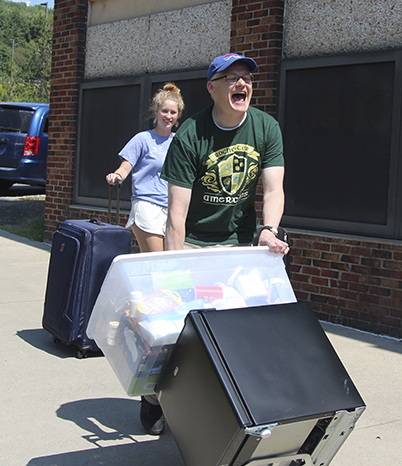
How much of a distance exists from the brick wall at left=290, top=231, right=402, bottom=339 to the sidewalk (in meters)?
0.16

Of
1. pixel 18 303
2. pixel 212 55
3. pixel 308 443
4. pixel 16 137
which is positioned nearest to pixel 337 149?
pixel 212 55

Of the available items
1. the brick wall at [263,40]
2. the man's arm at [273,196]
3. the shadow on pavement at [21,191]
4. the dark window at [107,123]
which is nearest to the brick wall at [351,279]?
the brick wall at [263,40]

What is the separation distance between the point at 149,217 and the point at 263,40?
2520 millimetres

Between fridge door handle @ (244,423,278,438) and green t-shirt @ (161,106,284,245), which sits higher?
green t-shirt @ (161,106,284,245)

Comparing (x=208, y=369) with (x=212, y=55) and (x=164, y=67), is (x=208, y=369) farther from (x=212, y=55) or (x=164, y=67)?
(x=164, y=67)

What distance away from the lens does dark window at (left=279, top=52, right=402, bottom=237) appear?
18.1 ft

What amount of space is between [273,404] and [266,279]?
71 cm

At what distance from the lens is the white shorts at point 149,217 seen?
489 centimetres

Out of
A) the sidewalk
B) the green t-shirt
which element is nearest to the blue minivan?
the sidewalk

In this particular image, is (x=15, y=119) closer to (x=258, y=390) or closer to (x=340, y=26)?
(x=340, y=26)

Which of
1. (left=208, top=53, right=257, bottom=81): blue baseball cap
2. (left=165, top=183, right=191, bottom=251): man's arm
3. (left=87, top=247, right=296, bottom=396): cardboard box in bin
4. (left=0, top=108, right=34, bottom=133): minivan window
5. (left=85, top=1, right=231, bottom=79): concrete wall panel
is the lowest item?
(left=87, top=247, right=296, bottom=396): cardboard box in bin

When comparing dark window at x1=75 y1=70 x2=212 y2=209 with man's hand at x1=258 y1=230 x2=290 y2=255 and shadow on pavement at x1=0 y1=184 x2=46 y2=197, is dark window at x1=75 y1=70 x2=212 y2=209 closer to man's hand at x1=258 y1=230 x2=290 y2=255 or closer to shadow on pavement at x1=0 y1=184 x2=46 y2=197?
man's hand at x1=258 y1=230 x2=290 y2=255

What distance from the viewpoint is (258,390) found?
7.31 feet

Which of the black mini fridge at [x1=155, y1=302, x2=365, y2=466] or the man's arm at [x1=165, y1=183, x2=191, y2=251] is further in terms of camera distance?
the man's arm at [x1=165, y1=183, x2=191, y2=251]
